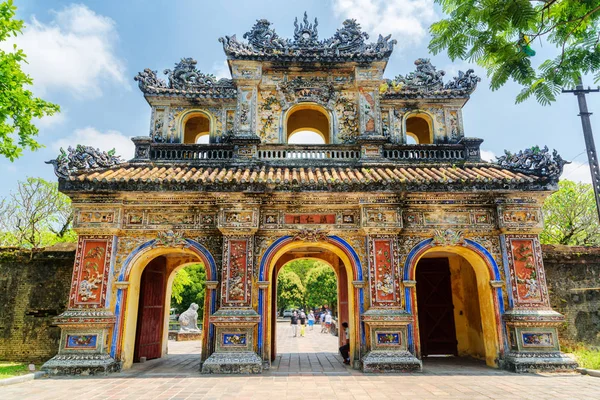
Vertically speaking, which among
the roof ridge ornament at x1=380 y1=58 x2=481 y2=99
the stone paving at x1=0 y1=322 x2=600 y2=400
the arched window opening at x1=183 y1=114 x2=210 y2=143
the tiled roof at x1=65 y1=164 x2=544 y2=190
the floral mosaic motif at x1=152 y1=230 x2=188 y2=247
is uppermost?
the roof ridge ornament at x1=380 y1=58 x2=481 y2=99

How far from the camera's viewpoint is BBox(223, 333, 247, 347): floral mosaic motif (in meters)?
9.02

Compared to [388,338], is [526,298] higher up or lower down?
higher up

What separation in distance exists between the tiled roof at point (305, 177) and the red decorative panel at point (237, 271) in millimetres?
1569

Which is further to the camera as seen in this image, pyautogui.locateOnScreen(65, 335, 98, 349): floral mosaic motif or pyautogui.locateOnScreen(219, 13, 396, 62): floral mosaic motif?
pyautogui.locateOnScreen(219, 13, 396, 62): floral mosaic motif

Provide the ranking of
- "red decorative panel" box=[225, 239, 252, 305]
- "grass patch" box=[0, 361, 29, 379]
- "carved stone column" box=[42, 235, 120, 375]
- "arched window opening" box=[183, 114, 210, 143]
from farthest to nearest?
"arched window opening" box=[183, 114, 210, 143] < "red decorative panel" box=[225, 239, 252, 305] < "carved stone column" box=[42, 235, 120, 375] < "grass patch" box=[0, 361, 29, 379]

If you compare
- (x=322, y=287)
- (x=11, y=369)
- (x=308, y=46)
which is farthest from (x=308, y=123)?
(x=322, y=287)

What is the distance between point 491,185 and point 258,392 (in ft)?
24.4

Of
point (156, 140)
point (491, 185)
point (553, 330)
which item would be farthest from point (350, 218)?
point (156, 140)

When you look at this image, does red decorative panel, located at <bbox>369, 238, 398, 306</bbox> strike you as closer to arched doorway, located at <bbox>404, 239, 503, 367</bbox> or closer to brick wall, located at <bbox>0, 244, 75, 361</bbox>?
arched doorway, located at <bbox>404, 239, 503, 367</bbox>

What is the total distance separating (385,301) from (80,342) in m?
7.27

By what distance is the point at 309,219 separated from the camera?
10.1 meters

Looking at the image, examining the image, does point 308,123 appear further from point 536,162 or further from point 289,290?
point 289,290

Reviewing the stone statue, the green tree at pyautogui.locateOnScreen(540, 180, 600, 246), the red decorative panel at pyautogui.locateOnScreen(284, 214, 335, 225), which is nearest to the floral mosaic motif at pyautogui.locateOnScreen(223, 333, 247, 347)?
the red decorative panel at pyautogui.locateOnScreen(284, 214, 335, 225)

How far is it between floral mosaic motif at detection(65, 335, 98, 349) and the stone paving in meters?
0.81
